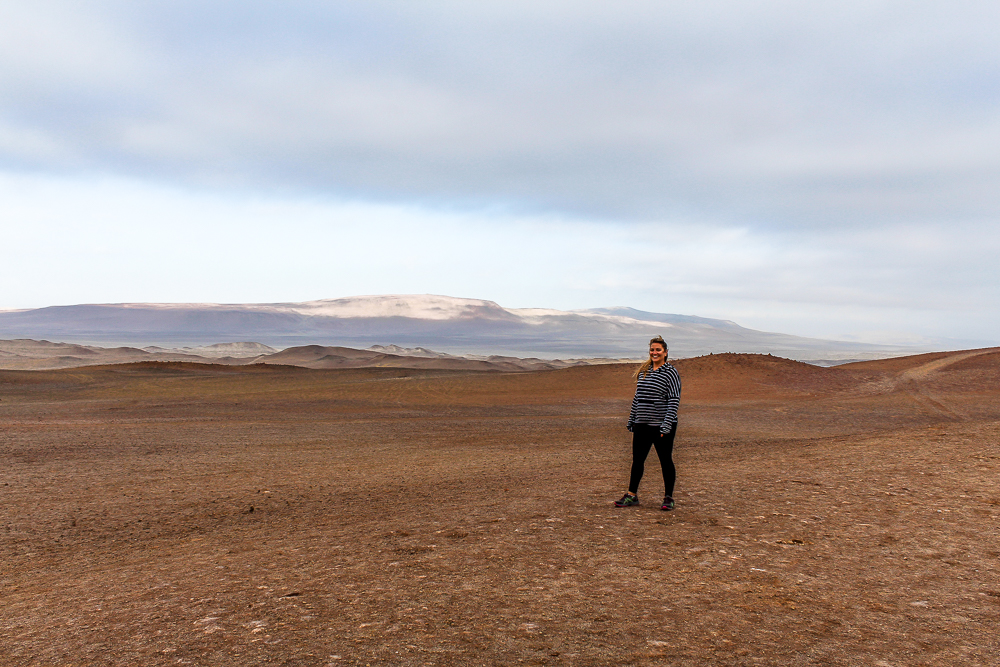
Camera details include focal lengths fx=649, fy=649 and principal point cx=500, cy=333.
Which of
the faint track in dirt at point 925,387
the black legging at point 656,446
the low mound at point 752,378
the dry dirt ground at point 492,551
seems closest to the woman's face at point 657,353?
the black legging at point 656,446

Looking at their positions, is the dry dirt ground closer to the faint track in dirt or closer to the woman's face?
the woman's face

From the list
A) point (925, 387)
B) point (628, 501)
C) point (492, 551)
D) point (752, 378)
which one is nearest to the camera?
point (492, 551)

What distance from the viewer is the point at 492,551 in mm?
5293

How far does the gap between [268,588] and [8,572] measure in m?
2.86

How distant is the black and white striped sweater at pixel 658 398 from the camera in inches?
250

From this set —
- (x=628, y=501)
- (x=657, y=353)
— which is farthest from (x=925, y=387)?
(x=657, y=353)

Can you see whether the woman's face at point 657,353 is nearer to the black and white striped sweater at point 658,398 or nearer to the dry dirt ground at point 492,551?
the black and white striped sweater at point 658,398

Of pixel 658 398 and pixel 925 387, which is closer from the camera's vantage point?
pixel 658 398

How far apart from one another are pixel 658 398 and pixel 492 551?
2.28 meters

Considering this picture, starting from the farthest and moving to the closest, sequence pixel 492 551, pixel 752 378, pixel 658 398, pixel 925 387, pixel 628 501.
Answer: pixel 752 378, pixel 925 387, pixel 628 501, pixel 658 398, pixel 492 551

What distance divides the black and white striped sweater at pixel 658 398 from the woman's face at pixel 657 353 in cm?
8

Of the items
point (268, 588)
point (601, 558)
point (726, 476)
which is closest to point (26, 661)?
point (268, 588)

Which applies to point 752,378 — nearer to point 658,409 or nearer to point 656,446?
point 656,446

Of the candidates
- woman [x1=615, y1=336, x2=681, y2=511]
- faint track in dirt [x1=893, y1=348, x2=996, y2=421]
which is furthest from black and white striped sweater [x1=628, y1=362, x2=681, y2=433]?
faint track in dirt [x1=893, y1=348, x2=996, y2=421]
